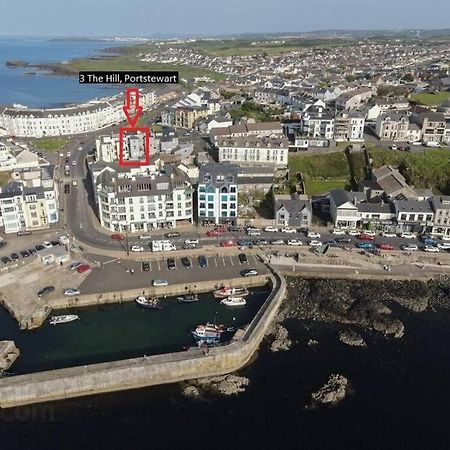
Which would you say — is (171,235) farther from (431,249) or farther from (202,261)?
(431,249)

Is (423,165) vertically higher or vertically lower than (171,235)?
higher

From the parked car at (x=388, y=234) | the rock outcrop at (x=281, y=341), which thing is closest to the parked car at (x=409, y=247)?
the parked car at (x=388, y=234)

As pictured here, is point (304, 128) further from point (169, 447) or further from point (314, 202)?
point (169, 447)

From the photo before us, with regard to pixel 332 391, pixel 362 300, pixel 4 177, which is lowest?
pixel 332 391

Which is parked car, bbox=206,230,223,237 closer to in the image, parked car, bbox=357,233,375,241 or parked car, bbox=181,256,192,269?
parked car, bbox=181,256,192,269

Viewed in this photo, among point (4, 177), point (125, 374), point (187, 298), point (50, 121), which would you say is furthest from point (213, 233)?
point (50, 121)

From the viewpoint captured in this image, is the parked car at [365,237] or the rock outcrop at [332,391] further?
the parked car at [365,237]

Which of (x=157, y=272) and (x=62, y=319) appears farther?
(x=157, y=272)

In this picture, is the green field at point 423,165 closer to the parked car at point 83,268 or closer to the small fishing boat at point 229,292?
the small fishing boat at point 229,292
